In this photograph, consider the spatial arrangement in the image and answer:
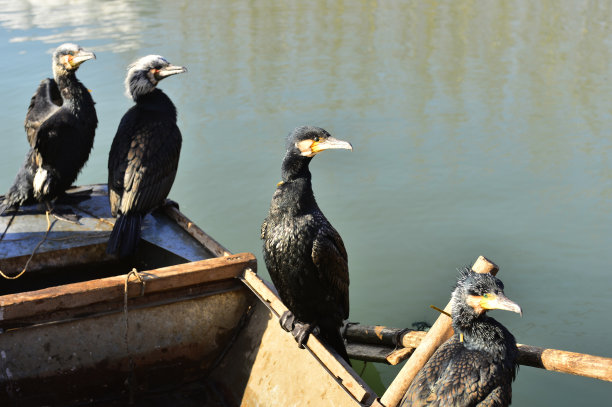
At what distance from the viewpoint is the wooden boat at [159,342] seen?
3.45m

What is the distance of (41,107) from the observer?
16.7 ft

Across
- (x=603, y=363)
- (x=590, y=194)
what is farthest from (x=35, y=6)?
(x=603, y=363)

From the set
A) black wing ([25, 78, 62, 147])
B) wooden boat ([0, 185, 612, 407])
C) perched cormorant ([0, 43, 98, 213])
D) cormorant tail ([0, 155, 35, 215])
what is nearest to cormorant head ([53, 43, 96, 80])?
perched cormorant ([0, 43, 98, 213])

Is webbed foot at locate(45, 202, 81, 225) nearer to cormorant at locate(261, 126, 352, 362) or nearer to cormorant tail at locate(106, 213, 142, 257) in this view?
cormorant tail at locate(106, 213, 142, 257)

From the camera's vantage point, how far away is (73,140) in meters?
4.98

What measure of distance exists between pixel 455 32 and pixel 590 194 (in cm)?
574

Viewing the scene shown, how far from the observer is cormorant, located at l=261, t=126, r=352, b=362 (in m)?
3.36

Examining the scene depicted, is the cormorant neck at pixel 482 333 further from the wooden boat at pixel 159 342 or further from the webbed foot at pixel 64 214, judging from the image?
the webbed foot at pixel 64 214

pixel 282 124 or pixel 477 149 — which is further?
pixel 282 124

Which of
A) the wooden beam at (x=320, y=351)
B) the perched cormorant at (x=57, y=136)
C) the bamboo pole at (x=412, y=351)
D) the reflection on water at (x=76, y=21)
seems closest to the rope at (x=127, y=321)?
the wooden beam at (x=320, y=351)

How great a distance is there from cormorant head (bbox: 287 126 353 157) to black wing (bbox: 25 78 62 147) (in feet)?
7.83

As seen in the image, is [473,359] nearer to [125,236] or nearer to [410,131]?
[125,236]

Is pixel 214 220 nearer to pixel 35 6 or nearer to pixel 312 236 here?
pixel 312 236

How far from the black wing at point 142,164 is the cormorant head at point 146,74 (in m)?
0.19
